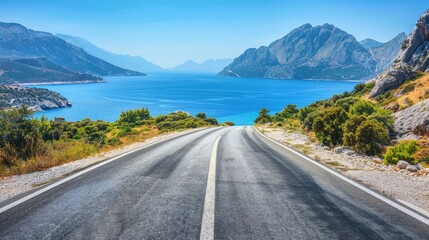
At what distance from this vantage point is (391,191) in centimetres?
562

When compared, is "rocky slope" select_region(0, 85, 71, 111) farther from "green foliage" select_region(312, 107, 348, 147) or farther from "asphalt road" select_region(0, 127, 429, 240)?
"asphalt road" select_region(0, 127, 429, 240)

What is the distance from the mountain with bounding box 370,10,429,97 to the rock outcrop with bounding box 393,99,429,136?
80.6 feet

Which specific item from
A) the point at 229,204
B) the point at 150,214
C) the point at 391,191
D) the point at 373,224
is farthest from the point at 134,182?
the point at 391,191

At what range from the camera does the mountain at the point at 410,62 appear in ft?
140

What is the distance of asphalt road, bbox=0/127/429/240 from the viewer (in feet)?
11.2

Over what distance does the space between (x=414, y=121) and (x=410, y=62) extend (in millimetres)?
41464

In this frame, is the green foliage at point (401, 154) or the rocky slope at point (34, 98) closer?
the green foliage at point (401, 154)

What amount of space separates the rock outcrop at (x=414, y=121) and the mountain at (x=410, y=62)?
24573 millimetres

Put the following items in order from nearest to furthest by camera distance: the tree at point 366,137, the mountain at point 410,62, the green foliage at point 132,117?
the tree at point 366,137 → the mountain at point 410,62 → the green foliage at point 132,117

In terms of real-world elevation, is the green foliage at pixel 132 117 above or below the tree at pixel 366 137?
below

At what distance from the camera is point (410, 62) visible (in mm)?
51531

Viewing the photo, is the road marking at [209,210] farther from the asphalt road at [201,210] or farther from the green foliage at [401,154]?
the green foliage at [401,154]

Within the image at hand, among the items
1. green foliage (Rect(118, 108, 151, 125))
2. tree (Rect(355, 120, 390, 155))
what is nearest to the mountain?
tree (Rect(355, 120, 390, 155))

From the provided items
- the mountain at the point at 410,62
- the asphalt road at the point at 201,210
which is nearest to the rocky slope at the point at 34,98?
the mountain at the point at 410,62
